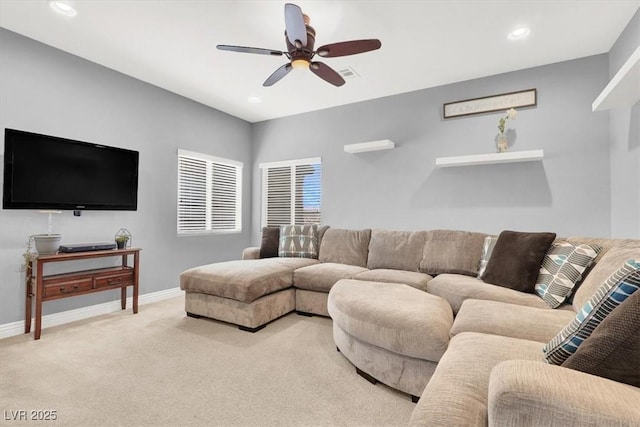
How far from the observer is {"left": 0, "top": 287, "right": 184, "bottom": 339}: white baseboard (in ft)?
9.01

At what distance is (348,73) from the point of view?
353 centimetres

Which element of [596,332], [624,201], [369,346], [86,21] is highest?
[86,21]

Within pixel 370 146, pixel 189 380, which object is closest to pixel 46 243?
pixel 189 380

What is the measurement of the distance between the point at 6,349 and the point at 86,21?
282cm

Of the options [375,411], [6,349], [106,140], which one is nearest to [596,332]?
[375,411]

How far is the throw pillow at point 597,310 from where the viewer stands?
956 mm

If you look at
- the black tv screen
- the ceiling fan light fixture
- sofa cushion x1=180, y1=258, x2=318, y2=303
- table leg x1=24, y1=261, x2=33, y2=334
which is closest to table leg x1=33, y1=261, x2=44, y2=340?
table leg x1=24, y1=261, x2=33, y2=334

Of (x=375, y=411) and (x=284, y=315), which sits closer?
(x=375, y=411)

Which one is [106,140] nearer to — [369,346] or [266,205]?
[266,205]

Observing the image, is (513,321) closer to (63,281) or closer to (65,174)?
(63,281)

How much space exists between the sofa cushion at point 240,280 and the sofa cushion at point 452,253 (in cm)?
151

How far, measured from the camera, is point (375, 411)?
168 cm

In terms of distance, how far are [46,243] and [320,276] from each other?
258cm

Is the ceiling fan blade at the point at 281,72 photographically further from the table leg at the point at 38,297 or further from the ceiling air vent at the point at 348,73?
the table leg at the point at 38,297
